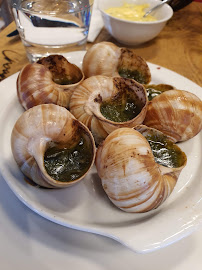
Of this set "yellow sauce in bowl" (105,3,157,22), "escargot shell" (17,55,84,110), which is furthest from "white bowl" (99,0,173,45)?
"escargot shell" (17,55,84,110)

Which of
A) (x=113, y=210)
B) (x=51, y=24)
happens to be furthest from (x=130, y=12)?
(x=113, y=210)

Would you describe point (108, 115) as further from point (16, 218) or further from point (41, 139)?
point (16, 218)

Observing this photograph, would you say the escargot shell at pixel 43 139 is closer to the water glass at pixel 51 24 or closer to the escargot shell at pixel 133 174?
the escargot shell at pixel 133 174

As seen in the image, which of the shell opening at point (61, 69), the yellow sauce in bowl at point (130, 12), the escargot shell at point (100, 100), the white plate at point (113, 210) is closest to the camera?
the white plate at point (113, 210)

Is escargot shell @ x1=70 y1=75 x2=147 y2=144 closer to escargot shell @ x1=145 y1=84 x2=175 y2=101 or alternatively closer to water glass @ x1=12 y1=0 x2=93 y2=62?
escargot shell @ x1=145 y1=84 x2=175 y2=101

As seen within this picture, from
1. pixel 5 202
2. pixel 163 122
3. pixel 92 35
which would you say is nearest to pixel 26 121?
pixel 5 202

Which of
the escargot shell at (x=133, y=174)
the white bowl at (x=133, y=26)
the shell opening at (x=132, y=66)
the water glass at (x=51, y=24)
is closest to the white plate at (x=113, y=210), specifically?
the escargot shell at (x=133, y=174)
